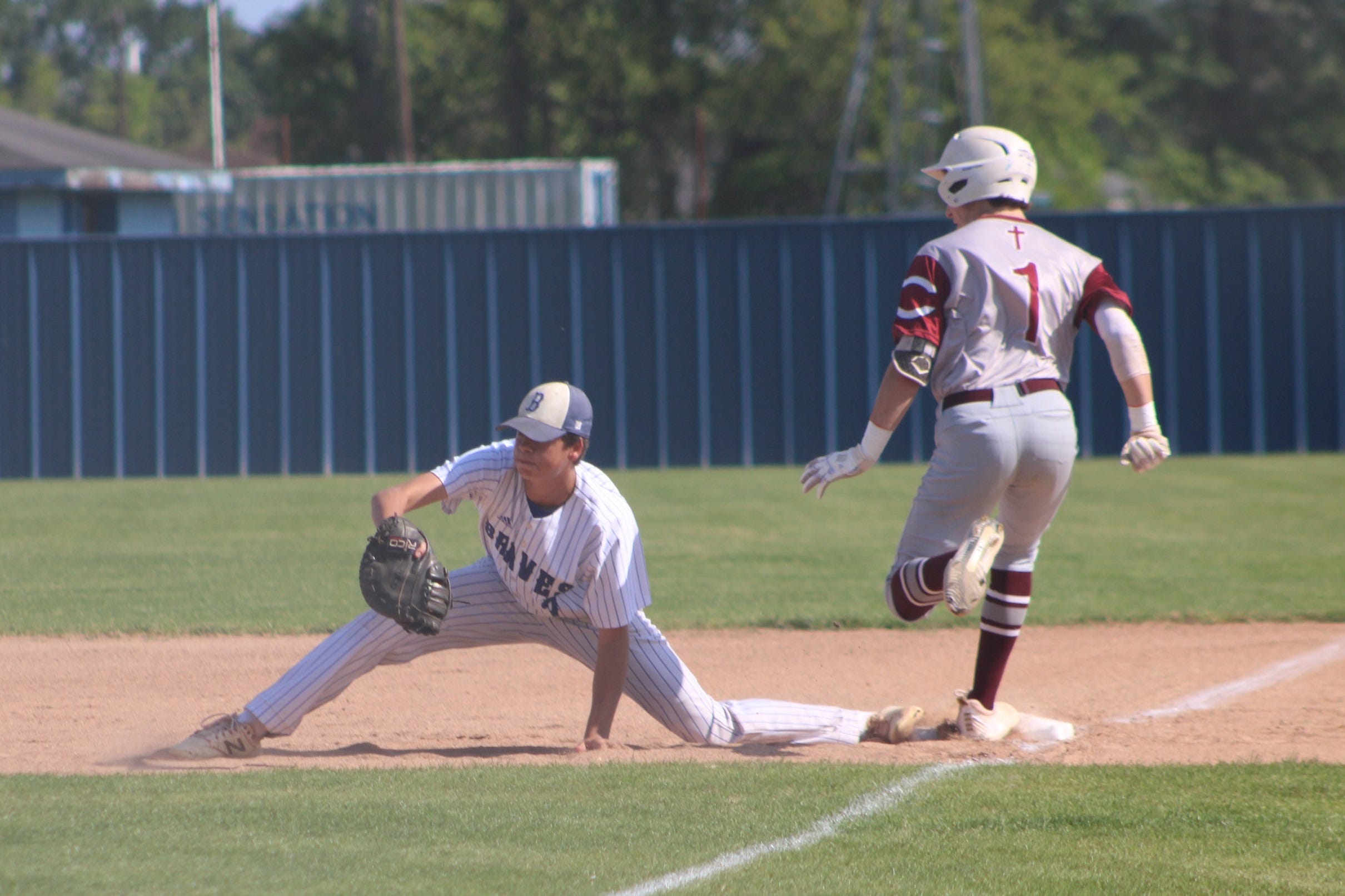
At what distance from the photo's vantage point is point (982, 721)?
4.75 m

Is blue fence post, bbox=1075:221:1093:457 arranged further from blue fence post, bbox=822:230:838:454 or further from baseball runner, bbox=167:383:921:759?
baseball runner, bbox=167:383:921:759

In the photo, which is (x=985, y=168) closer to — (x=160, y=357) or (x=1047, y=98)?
(x=160, y=357)

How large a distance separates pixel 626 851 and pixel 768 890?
16.2 inches

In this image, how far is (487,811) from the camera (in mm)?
3805

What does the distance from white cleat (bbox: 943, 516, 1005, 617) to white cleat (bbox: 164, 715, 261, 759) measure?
2.14 meters

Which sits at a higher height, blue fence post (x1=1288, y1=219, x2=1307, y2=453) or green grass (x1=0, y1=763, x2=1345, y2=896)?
blue fence post (x1=1288, y1=219, x2=1307, y2=453)

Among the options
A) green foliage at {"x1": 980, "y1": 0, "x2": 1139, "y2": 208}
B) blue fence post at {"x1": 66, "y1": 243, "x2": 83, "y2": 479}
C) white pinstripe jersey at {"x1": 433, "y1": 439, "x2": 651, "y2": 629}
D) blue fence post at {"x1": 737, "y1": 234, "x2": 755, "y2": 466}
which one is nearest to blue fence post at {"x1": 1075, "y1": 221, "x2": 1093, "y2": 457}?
blue fence post at {"x1": 737, "y1": 234, "x2": 755, "y2": 466}

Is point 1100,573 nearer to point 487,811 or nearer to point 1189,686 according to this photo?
point 1189,686

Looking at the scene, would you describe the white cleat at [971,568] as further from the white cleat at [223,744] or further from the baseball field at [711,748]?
the white cleat at [223,744]

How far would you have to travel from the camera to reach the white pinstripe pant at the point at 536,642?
175 inches

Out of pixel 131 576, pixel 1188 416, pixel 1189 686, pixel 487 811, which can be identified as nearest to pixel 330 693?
pixel 487 811

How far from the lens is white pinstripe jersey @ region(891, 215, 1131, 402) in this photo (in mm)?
4348

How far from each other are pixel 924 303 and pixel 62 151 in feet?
54.1

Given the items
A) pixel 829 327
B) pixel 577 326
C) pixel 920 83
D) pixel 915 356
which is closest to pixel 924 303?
pixel 915 356
